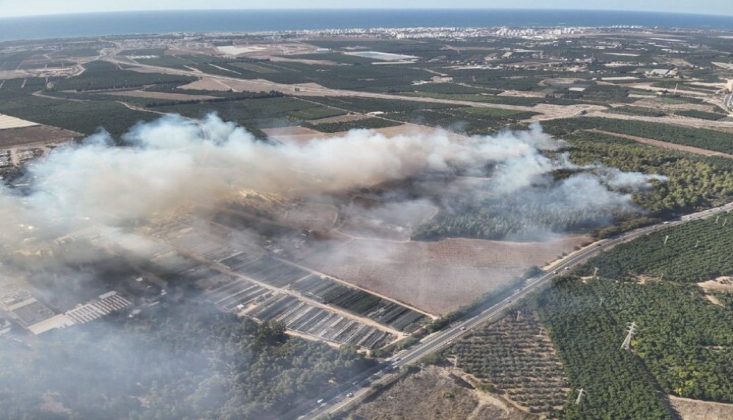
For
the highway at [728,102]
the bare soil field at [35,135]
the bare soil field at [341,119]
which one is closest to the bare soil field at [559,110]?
the highway at [728,102]

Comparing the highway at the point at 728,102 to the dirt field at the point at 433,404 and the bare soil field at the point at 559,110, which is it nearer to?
the bare soil field at the point at 559,110

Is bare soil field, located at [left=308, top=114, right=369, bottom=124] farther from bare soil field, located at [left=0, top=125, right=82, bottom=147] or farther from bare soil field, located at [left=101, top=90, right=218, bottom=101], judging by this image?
bare soil field, located at [left=0, top=125, right=82, bottom=147]

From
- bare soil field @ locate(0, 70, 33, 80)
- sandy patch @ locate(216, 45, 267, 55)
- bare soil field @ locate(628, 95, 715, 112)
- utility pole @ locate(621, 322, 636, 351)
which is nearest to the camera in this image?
utility pole @ locate(621, 322, 636, 351)

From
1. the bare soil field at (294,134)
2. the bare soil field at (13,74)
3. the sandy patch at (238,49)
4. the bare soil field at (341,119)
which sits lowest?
the bare soil field at (294,134)

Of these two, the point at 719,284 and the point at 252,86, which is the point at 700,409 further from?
the point at 252,86

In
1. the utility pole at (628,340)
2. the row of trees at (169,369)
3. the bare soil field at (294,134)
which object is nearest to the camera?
the row of trees at (169,369)

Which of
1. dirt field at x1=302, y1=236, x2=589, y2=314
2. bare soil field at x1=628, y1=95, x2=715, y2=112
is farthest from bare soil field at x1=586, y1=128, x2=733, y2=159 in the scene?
dirt field at x1=302, y1=236, x2=589, y2=314

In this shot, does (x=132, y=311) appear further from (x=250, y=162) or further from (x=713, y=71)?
(x=713, y=71)

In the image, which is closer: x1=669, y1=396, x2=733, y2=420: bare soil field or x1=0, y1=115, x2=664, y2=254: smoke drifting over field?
x1=669, y1=396, x2=733, y2=420: bare soil field
